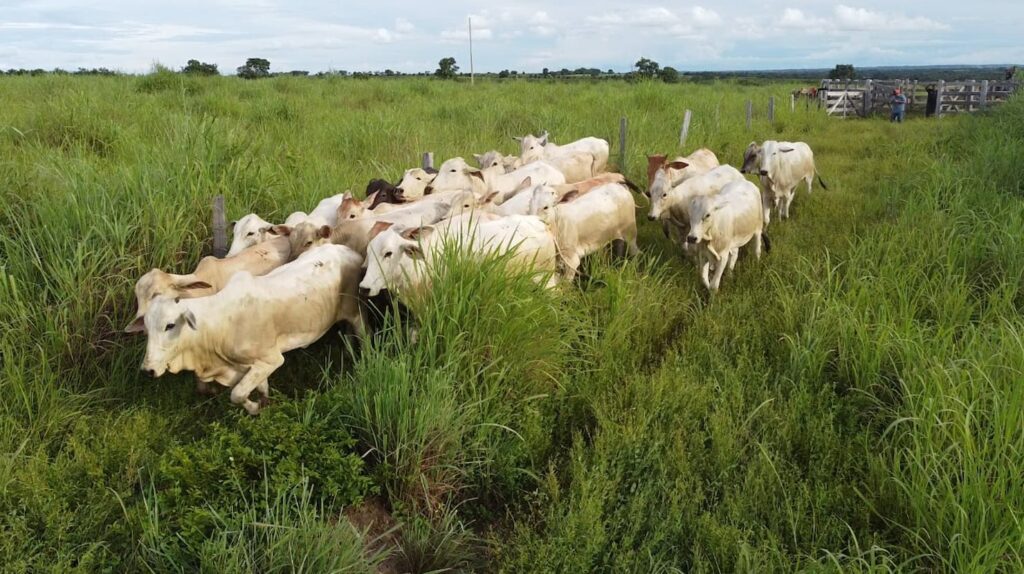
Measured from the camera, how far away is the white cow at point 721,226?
6074 millimetres

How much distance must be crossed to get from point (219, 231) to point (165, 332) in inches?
64.9

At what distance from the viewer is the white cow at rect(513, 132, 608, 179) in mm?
9469

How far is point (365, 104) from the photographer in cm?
1623

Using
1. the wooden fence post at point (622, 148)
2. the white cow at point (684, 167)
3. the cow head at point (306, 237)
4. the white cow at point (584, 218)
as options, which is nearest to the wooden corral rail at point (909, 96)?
the wooden fence post at point (622, 148)

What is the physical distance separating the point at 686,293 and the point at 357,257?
2.90m

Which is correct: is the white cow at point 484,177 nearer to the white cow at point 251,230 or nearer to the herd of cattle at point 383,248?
the herd of cattle at point 383,248

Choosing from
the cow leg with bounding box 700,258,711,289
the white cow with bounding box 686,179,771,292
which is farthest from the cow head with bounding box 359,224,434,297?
the cow leg with bounding box 700,258,711,289

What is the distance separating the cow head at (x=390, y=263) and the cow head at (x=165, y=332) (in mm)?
1033

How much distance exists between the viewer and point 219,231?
523cm

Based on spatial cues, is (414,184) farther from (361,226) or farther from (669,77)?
(669,77)

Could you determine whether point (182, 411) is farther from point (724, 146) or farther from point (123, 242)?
point (724, 146)

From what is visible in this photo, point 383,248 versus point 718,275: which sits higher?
point 383,248

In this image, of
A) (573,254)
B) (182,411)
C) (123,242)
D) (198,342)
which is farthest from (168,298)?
(573,254)

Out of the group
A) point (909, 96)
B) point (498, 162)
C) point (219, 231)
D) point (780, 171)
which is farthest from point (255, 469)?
point (909, 96)
